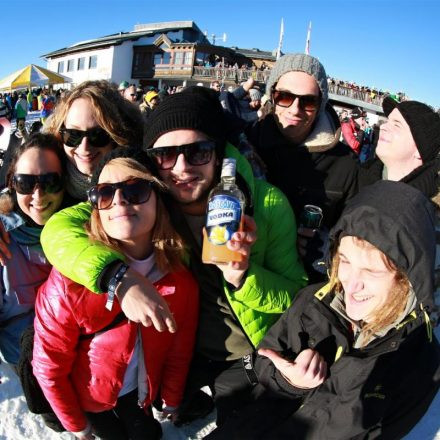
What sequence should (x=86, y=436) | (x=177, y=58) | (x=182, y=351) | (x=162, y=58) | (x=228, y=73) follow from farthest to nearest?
(x=162, y=58)
(x=177, y=58)
(x=228, y=73)
(x=182, y=351)
(x=86, y=436)

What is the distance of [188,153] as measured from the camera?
1993mm

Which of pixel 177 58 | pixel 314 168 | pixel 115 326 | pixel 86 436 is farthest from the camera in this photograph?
pixel 177 58

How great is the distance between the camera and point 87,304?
1.96m

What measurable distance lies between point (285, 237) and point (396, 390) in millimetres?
972

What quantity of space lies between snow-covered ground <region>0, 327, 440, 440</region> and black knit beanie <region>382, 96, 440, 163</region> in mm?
2005

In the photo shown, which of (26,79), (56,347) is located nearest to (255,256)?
(56,347)

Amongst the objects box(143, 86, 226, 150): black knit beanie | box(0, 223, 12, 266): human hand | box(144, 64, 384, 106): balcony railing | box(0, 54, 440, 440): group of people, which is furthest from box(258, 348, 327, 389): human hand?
box(144, 64, 384, 106): balcony railing

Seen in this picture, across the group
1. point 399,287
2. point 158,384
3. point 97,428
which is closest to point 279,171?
point 399,287

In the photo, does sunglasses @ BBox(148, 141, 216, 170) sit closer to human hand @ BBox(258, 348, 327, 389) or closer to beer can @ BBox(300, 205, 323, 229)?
beer can @ BBox(300, 205, 323, 229)

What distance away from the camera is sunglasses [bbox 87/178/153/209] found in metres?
1.90

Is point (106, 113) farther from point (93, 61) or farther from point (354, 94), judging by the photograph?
point (93, 61)

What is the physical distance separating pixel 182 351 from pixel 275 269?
87 cm

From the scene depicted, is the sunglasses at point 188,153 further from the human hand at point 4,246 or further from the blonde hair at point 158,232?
the human hand at point 4,246

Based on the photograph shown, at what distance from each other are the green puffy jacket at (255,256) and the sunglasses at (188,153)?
0.17 meters
